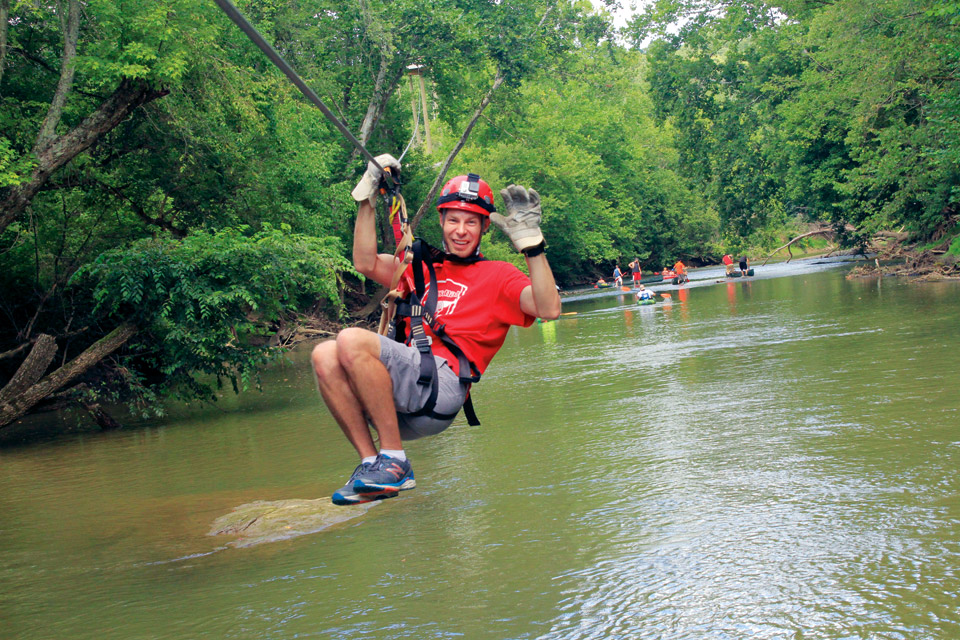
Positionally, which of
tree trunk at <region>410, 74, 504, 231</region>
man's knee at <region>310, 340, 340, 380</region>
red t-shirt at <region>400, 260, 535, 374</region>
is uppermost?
tree trunk at <region>410, 74, 504, 231</region>

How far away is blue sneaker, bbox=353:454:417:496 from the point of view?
459 centimetres

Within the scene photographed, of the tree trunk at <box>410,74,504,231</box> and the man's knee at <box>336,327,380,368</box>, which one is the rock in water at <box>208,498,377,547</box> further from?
the tree trunk at <box>410,74,504,231</box>

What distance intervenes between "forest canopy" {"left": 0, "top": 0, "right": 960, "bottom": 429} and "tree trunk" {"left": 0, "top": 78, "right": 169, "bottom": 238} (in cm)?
4

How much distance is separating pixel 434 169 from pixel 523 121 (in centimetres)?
452

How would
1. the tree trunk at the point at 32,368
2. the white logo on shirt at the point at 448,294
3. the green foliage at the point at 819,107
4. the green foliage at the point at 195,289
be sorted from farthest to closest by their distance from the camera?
1. the green foliage at the point at 819,107
2. the green foliage at the point at 195,289
3. the tree trunk at the point at 32,368
4. the white logo on shirt at the point at 448,294

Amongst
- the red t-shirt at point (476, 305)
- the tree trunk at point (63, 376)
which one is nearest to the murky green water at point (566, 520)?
the tree trunk at point (63, 376)

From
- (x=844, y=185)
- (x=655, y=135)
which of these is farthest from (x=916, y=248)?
(x=655, y=135)

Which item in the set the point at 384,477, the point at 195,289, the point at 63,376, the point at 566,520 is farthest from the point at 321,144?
A: the point at 384,477

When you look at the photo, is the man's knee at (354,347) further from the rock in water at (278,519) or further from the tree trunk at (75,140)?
the tree trunk at (75,140)

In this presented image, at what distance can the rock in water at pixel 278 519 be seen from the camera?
28.1 ft

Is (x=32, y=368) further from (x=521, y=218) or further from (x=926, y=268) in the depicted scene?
(x=926, y=268)

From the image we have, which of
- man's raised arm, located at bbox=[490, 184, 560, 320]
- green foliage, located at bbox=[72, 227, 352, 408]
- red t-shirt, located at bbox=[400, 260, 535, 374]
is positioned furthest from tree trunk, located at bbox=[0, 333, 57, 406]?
man's raised arm, located at bbox=[490, 184, 560, 320]

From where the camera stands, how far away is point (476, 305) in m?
5.07

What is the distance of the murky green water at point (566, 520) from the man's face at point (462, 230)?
8.22 feet
